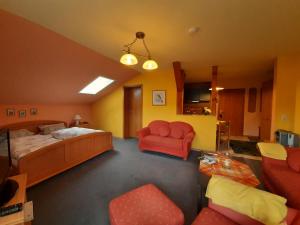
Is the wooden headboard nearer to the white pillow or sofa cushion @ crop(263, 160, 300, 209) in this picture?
the white pillow

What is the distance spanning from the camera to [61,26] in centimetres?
221

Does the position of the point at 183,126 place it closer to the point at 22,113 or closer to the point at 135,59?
the point at 135,59

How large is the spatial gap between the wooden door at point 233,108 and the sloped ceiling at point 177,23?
3.25m

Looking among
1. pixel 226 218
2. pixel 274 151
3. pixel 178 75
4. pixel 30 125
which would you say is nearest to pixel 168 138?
pixel 178 75

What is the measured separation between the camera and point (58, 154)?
283 centimetres

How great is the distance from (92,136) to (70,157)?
0.72 metres

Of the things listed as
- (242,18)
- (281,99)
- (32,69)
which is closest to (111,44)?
(32,69)

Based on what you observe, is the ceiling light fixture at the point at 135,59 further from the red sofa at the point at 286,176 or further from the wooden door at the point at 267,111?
the wooden door at the point at 267,111

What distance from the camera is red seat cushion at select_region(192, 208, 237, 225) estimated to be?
1.21 metres

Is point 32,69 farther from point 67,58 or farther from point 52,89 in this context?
point 52,89

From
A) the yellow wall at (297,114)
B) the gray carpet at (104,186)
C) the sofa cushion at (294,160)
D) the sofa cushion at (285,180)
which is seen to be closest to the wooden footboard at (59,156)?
the gray carpet at (104,186)

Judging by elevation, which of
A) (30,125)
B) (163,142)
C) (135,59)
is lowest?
(163,142)

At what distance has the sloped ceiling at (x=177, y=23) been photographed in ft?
5.67

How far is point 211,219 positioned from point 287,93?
3515 mm
